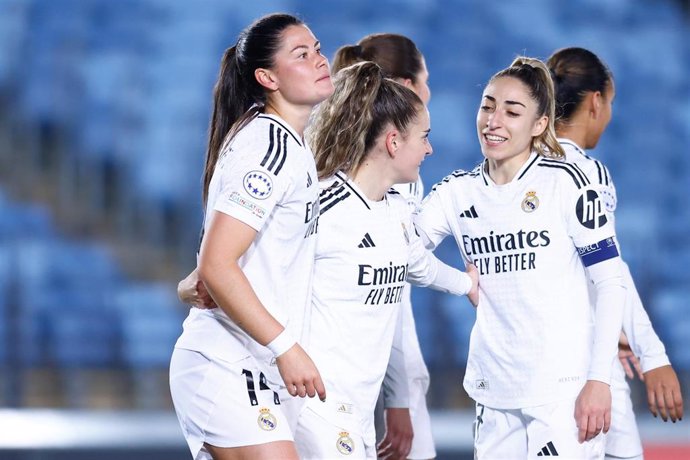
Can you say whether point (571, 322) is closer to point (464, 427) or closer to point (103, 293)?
point (464, 427)

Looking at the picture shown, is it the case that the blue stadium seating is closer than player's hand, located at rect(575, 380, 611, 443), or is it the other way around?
player's hand, located at rect(575, 380, 611, 443)

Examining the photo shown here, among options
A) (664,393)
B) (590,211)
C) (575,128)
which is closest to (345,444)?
(590,211)

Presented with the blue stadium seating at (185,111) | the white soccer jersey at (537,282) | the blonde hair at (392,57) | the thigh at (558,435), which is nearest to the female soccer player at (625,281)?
the white soccer jersey at (537,282)

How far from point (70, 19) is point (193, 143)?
149cm

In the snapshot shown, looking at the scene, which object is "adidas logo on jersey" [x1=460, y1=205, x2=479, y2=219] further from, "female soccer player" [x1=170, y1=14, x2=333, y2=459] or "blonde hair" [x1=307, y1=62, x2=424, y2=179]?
"female soccer player" [x1=170, y1=14, x2=333, y2=459]

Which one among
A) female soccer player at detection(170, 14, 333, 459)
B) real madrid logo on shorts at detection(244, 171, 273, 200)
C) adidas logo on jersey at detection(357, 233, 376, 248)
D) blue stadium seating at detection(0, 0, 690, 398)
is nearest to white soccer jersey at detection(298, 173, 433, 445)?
adidas logo on jersey at detection(357, 233, 376, 248)

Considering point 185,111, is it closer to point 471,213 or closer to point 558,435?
point 471,213

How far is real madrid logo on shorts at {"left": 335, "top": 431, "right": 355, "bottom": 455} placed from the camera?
250 centimetres

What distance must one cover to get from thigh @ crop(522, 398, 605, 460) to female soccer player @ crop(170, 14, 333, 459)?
2.07 feet

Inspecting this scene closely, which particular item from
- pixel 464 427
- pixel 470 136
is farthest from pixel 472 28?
pixel 464 427

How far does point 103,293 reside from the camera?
607 centimetres

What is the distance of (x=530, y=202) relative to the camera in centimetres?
275

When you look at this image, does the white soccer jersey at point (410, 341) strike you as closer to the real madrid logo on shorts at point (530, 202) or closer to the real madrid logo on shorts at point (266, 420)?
the real madrid logo on shorts at point (530, 202)

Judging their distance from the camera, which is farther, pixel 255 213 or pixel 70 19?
pixel 70 19
